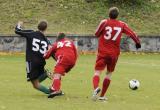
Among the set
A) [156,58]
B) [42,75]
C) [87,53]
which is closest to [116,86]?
[42,75]

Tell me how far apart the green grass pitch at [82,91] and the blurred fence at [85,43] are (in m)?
5.39

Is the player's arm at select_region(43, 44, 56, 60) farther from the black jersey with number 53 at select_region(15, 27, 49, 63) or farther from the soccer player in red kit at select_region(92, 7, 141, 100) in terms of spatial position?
the soccer player in red kit at select_region(92, 7, 141, 100)

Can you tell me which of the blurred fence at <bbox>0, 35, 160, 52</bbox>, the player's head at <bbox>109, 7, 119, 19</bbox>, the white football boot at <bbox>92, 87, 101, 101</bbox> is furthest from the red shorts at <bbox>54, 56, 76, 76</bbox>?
the blurred fence at <bbox>0, 35, 160, 52</bbox>

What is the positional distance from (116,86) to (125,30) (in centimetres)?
353

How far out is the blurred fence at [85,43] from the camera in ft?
104

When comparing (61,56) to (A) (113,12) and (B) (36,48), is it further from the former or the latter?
(A) (113,12)

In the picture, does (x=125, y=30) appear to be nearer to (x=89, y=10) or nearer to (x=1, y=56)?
(x=1, y=56)

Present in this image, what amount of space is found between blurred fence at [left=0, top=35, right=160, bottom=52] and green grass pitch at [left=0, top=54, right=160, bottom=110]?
539 cm

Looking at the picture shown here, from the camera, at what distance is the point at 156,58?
29.8m

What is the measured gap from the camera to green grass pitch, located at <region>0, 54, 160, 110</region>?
1280cm

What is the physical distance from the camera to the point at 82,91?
1583cm

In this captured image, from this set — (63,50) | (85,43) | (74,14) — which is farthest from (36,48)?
(74,14)

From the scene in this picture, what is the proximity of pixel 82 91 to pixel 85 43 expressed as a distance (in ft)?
54.2

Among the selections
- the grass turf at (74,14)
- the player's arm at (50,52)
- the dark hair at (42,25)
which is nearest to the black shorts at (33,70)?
the player's arm at (50,52)
